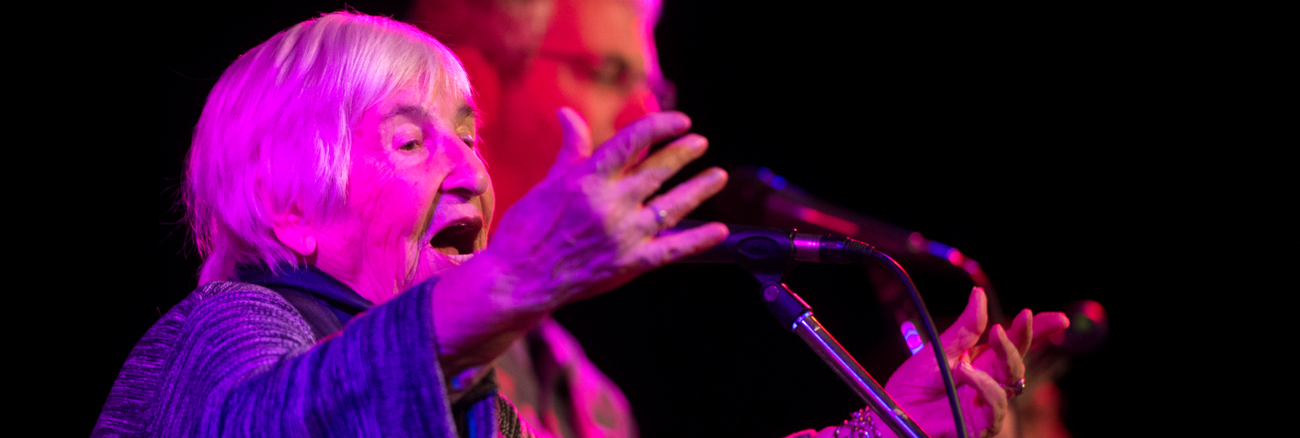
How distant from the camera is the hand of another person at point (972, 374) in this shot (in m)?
1.42

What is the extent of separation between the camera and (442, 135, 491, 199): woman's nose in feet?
4.15

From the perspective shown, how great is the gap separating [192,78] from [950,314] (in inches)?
111

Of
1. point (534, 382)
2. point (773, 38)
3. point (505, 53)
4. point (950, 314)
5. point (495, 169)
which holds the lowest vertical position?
point (534, 382)

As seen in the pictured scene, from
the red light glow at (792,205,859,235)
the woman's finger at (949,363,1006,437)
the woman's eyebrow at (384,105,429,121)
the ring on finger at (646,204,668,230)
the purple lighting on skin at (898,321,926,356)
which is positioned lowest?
the red light glow at (792,205,859,235)

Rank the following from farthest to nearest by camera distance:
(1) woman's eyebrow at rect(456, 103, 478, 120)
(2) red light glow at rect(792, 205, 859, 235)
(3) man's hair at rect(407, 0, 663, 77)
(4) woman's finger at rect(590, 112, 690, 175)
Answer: (2) red light glow at rect(792, 205, 859, 235) < (3) man's hair at rect(407, 0, 663, 77) < (1) woman's eyebrow at rect(456, 103, 478, 120) < (4) woman's finger at rect(590, 112, 690, 175)

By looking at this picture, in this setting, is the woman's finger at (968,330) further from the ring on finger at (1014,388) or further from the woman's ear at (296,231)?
the woman's ear at (296,231)

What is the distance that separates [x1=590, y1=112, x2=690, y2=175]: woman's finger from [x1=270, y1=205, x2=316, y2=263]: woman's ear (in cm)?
79

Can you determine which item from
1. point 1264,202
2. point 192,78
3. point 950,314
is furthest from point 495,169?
point 1264,202

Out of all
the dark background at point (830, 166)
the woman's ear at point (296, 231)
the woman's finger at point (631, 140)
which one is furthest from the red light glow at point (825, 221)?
the woman's finger at point (631, 140)

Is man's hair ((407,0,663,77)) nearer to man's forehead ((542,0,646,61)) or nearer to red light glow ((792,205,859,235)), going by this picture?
man's forehead ((542,0,646,61))

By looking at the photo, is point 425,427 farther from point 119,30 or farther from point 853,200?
point 853,200

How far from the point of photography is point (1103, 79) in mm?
2857

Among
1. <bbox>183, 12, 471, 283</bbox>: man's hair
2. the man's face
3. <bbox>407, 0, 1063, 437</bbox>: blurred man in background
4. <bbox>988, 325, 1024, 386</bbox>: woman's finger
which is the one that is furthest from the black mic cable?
the man's face

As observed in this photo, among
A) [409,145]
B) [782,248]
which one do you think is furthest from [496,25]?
[782,248]
